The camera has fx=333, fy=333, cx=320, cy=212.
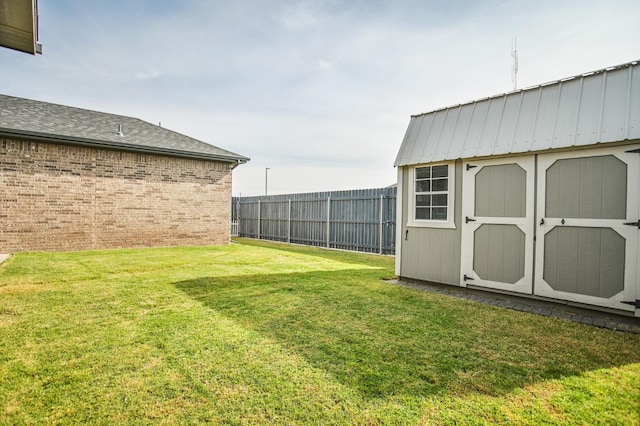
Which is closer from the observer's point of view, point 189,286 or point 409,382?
point 409,382

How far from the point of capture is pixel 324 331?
3.67 meters

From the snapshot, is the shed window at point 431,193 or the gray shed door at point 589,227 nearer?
the gray shed door at point 589,227

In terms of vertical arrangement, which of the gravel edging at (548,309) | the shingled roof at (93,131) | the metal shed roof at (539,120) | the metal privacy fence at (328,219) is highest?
the shingled roof at (93,131)

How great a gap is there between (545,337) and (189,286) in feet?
17.2

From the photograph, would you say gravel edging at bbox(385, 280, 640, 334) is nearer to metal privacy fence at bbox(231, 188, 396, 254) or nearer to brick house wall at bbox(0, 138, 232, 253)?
metal privacy fence at bbox(231, 188, 396, 254)

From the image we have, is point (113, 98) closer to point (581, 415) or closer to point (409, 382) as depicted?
point (409, 382)

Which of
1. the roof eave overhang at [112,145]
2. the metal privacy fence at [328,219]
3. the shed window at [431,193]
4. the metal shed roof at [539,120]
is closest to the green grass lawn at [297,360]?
the shed window at [431,193]

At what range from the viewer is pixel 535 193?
4.88 metres

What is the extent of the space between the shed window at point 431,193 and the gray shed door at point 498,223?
0.36 metres

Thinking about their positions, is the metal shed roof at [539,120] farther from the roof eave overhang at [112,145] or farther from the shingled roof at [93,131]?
the shingled roof at [93,131]

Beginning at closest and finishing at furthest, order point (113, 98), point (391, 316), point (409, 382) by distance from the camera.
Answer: point (409, 382) → point (391, 316) → point (113, 98)

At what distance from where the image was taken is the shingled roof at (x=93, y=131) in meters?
9.91

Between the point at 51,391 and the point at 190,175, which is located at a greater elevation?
the point at 190,175

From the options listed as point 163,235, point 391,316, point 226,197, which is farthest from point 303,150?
point 391,316
